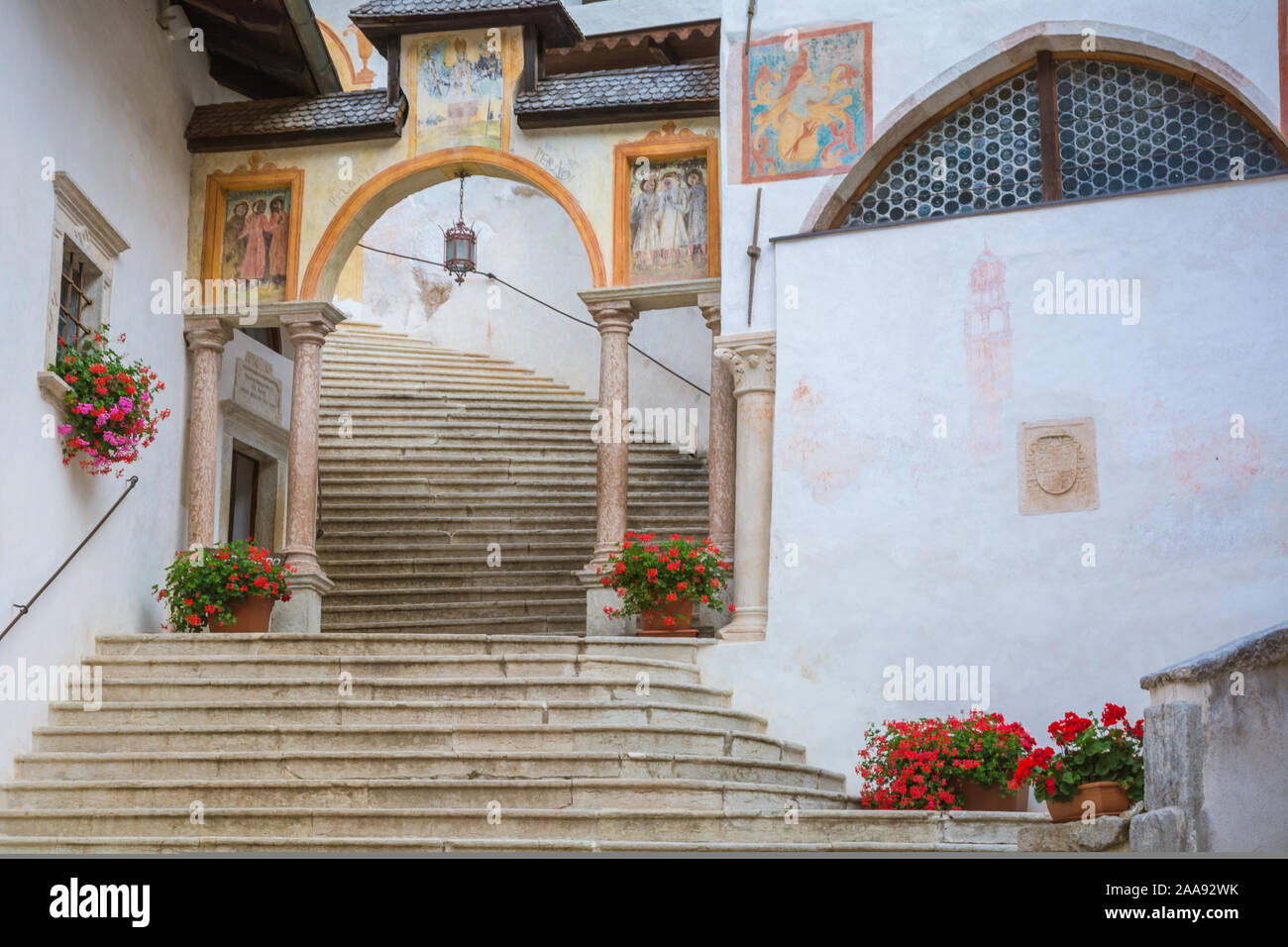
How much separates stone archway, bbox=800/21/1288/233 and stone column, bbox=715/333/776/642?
98cm

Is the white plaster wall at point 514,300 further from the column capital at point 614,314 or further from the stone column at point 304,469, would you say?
the stone column at point 304,469

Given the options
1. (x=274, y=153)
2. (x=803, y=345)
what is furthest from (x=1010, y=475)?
(x=274, y=153)

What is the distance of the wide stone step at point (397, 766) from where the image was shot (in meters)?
10.0

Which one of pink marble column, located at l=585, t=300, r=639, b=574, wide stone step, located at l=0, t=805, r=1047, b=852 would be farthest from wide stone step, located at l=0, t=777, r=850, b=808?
pink marble column, located at l=585, t=300, r=639, b=574

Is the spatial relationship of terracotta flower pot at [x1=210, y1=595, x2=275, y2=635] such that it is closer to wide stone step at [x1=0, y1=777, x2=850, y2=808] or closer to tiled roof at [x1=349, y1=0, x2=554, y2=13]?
wide stone step at [x1=0, y1=777, x2=850, y2=808]

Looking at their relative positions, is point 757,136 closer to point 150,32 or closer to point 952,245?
point 952,245

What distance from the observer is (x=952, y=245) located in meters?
12.2

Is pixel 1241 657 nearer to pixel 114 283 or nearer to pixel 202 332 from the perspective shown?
pixel 114 283

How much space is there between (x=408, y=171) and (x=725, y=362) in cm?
323

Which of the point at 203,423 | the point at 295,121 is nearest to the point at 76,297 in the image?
the point at 203,423

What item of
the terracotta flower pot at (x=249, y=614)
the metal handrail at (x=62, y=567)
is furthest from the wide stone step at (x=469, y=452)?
the metal handrail at (x=62, y=567)

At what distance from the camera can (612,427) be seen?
1383cm

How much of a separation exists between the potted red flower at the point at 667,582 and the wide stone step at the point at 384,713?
4.68 ft

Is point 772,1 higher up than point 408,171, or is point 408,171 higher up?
point 772,1
